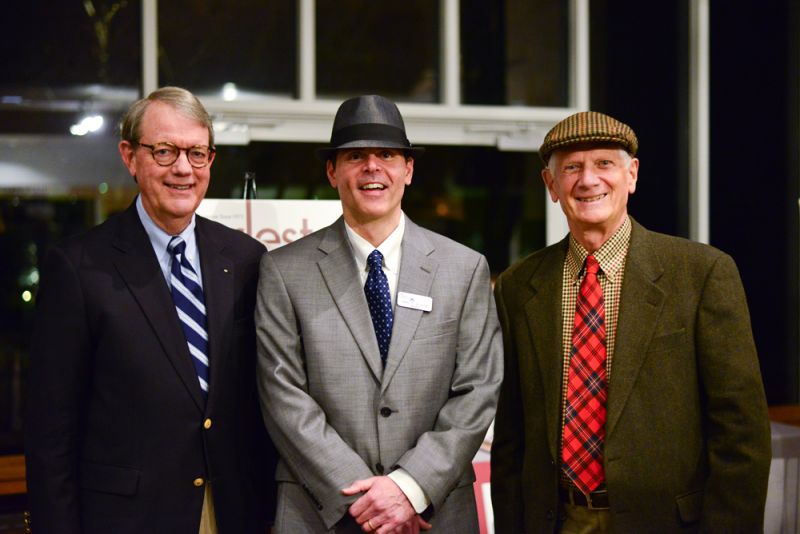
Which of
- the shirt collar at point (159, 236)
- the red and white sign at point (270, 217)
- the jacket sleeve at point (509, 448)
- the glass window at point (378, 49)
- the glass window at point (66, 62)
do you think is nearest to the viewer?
the shirt collar at point (159, 236)

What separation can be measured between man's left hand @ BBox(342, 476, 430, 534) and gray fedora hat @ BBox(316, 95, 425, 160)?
87 cm

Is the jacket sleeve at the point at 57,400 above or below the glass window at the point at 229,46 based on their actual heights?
below

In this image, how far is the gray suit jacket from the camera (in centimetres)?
213

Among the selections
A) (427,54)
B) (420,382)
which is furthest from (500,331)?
(427,54)

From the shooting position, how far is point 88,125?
3.91m

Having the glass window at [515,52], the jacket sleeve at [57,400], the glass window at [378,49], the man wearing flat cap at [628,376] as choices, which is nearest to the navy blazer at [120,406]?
the jacket sleeve at [57,400]

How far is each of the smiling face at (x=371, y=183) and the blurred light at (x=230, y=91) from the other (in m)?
1.84

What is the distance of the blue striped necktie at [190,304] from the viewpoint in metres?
2.24

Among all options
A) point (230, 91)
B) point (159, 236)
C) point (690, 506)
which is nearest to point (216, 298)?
point (159, 236)

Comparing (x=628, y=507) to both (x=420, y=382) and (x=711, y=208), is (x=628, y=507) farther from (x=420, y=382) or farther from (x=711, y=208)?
(x=711, y=208)

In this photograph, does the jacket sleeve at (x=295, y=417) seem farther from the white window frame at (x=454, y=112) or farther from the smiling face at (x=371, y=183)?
the white window frame at (x=454, y=112)

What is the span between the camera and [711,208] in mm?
4609

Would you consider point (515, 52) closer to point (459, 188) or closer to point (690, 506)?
point (459, 188)

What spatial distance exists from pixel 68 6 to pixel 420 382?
2733mm
